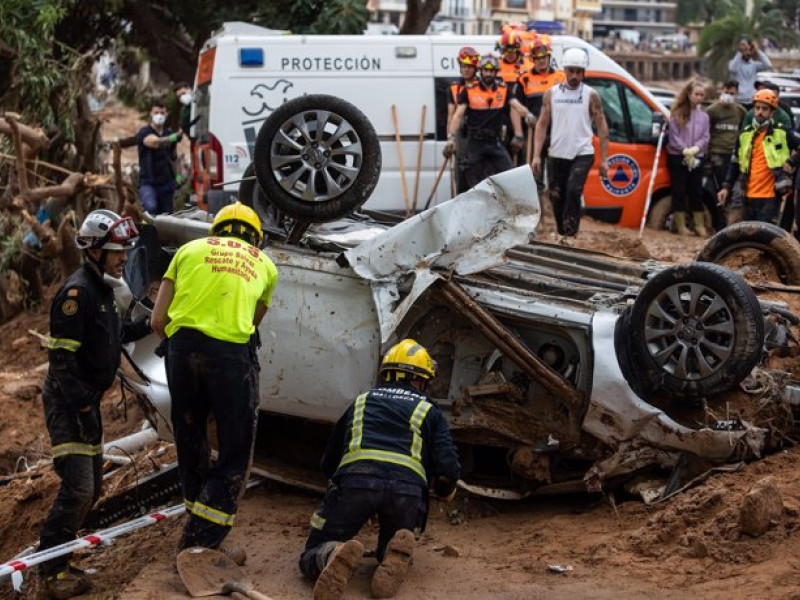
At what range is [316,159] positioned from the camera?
7805 millimetres

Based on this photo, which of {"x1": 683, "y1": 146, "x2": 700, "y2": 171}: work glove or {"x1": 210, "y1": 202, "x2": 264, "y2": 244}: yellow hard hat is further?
{"x1": 683, "y1": 146, "x2": 700, "y2": 171}: work glove

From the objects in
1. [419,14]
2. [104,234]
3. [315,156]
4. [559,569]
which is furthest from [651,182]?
[104,234]

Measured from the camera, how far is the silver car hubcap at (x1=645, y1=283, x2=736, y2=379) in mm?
7047

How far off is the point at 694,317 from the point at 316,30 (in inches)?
454

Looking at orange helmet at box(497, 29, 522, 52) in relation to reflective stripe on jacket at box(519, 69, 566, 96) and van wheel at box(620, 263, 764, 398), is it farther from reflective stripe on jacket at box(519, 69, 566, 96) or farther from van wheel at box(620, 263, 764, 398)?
van wheel at box(620, 263, 764, 398)

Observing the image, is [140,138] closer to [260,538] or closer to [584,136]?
[584,136]

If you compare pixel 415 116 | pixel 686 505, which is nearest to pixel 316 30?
pixel 415 116

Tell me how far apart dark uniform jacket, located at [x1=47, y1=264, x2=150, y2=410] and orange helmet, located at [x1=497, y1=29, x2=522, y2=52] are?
24.5 feet

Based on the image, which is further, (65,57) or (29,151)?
(65,57)

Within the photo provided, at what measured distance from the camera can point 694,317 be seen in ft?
23.3

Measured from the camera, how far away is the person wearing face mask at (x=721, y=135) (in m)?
15.0

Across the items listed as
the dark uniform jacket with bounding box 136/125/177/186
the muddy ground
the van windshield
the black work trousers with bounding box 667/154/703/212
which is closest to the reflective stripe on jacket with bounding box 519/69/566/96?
the black work trousers with bounding box 667/154/703/212

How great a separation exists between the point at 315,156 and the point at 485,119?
4.85 metres

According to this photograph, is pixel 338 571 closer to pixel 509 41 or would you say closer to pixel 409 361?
pixel 409 361
